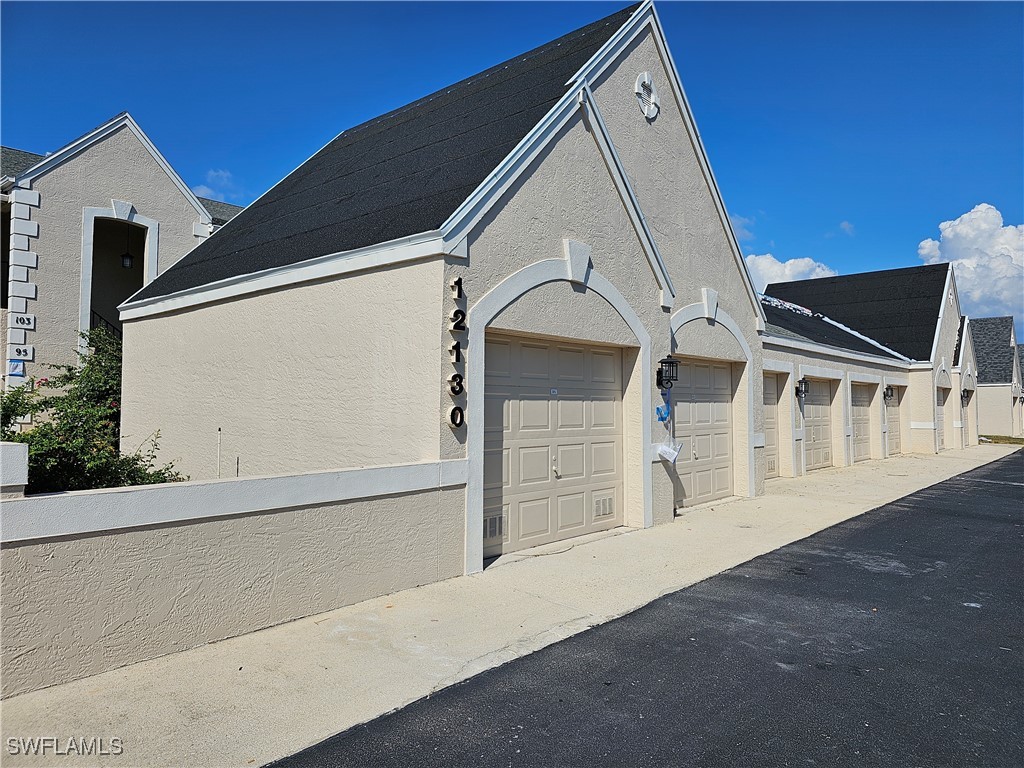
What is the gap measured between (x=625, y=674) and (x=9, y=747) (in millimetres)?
3421

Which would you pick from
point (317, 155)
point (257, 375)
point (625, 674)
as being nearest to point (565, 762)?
point (625, 674)

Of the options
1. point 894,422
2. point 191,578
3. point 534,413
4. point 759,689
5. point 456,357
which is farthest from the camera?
point 894,422

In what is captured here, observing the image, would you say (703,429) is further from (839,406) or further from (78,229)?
(78,229)

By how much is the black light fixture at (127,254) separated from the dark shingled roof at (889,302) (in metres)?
23.8

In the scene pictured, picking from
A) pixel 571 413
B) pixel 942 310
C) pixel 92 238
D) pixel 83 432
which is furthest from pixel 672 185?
pixel 942 310

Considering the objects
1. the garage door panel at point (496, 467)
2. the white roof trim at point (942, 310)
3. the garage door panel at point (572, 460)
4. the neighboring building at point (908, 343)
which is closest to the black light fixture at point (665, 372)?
the garage door panel at point (572, 460)

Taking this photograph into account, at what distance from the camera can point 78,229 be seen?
1259 centimetres

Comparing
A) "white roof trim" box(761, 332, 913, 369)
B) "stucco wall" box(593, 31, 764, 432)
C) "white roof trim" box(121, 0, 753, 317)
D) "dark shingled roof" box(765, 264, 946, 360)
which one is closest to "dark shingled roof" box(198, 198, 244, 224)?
"white roof trim" box(121, 0, 753, 317)

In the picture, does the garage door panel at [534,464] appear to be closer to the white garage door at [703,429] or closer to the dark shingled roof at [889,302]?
the white garage door at [703,429]

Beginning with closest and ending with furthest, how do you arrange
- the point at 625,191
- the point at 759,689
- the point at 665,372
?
1. the point at 759,689
2. the point at 625,191
3. the point at 665,372

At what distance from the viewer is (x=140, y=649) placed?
4.34 m

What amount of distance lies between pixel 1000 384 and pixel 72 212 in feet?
144

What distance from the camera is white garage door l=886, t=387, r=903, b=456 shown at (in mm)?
21812

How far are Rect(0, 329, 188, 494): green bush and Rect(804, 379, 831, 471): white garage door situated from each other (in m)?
14.0
